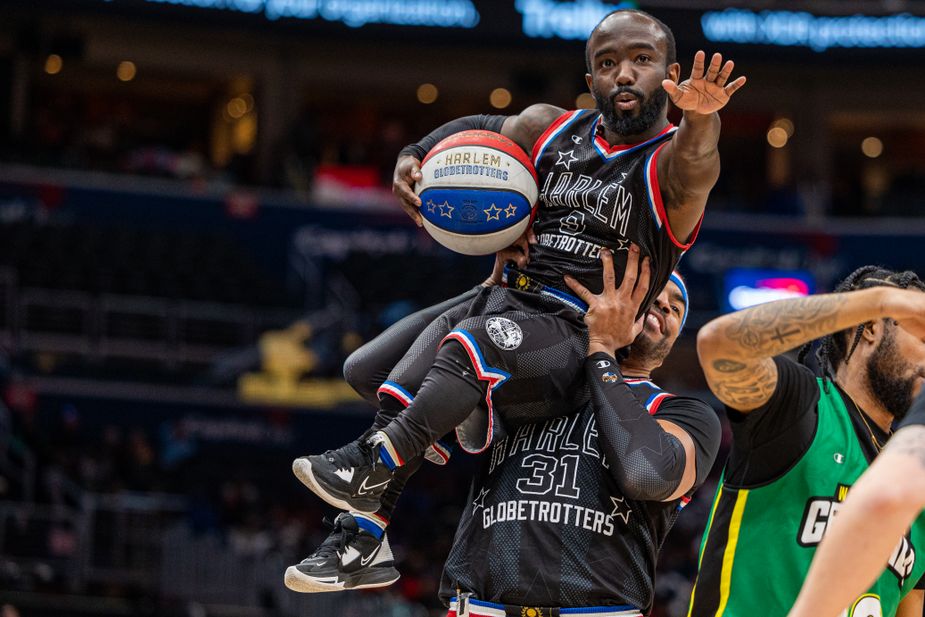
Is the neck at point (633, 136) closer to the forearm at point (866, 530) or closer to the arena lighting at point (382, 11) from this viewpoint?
the forearm at point (866, 530)

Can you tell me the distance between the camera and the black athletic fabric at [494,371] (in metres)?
4.64

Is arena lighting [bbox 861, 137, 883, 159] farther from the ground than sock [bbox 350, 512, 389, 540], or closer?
farther from the ground

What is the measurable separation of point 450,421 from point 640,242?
1024 millimetres

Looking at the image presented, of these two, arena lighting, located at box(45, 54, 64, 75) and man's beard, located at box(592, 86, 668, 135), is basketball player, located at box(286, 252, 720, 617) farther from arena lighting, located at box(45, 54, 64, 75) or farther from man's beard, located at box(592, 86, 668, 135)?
arena lighting, located at box(45, 54, 64, 75)

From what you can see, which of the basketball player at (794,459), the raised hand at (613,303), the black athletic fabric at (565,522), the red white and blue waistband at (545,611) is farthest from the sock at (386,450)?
the basketball player at (794,459)

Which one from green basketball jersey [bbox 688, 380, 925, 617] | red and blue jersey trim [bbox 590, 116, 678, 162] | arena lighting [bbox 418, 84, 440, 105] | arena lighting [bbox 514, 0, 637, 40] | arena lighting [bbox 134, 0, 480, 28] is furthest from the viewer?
arena lighting [bbox 418, 84, 440, 105]

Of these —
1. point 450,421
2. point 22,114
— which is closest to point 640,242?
point 450,421

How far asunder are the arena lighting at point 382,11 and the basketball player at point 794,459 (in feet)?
58.4

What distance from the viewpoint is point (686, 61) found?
22.2 metres

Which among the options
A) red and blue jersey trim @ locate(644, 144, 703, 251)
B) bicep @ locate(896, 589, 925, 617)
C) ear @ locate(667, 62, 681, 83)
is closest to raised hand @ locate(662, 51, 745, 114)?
ear @ locate(667, 62, 681, 83)

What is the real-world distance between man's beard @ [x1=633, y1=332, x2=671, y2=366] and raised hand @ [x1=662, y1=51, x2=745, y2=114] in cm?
110

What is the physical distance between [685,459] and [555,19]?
17.9m

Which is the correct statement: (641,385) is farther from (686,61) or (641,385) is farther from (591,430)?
(686,61)

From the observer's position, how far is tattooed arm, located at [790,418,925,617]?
8.84 ft
